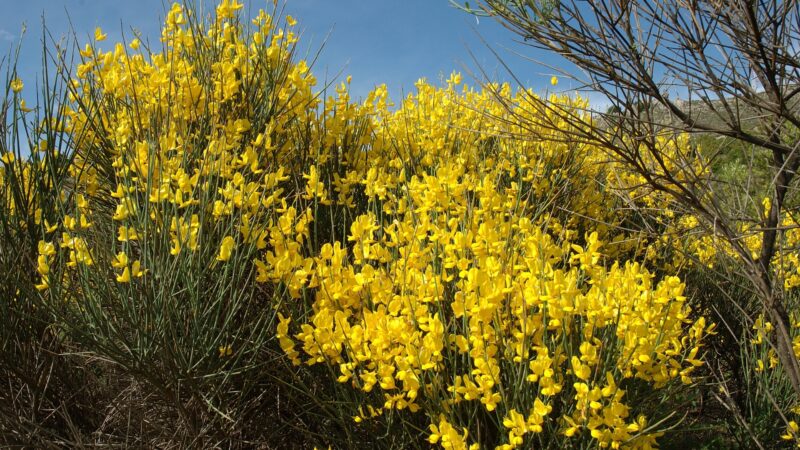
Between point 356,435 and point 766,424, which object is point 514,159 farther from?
point 356,435

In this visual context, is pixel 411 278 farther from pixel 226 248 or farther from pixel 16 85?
pixel 16 85

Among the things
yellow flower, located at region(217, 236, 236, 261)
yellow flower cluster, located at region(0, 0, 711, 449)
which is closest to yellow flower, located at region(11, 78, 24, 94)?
yellow flower cluster, located at region(0, 0, 711, 449)

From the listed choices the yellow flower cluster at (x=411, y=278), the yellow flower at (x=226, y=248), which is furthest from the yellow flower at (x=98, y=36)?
the yellow flower at (x=226, y=248)

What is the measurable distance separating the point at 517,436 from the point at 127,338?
1.36 meters

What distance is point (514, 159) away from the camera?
4.46 m

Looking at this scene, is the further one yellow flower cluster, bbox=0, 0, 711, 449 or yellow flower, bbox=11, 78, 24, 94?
yellow flower, bbox=11, 78, 24, 94

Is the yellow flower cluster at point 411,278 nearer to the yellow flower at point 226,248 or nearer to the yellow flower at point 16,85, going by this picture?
the yellow flower at point 226,248

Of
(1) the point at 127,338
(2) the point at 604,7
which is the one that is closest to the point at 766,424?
(2) the point at 604,7

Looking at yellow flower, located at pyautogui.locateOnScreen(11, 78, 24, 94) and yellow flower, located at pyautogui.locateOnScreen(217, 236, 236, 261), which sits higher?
yellow flower, located at pyautogui.locateOnScreen(11, 78, 24, 94)

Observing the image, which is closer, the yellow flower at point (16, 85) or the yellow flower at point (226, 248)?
the yellow flower at point (226, 248)

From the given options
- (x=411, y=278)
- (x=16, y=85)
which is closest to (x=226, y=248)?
(x=411, y=278)

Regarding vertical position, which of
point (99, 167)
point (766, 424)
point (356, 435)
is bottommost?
point (766, 424)

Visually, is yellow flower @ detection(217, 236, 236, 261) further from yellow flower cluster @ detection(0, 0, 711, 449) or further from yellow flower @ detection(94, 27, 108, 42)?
yellow flower @ detection(94, 27, 108, 42)

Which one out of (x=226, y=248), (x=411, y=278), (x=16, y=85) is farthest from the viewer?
(x=16, y=85)
